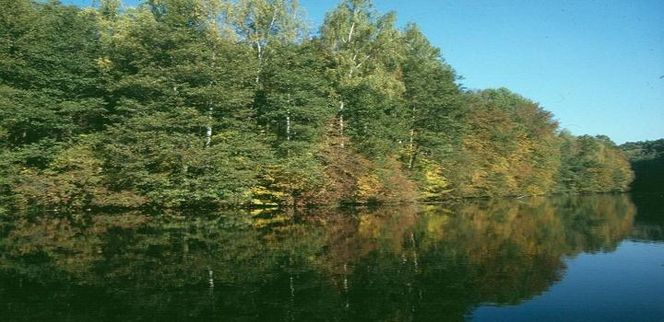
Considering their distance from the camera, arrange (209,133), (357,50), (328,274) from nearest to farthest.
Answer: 1. (328,274)
2. (209,133)
3. (357,50)

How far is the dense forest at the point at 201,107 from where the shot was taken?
2967cm

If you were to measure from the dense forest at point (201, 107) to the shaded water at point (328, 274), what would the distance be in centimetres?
883

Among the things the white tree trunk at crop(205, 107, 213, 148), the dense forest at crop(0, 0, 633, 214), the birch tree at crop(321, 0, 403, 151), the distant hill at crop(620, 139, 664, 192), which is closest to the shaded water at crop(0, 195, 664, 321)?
the dense forest at crop(0, 0, 633, 214)

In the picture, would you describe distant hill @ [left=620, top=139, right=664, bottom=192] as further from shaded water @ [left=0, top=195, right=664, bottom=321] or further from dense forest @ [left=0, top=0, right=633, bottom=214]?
shaded water @ [left=0, top=195, right=664, bottom=321]

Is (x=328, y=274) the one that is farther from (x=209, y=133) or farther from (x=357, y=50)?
(x=357, y=50)

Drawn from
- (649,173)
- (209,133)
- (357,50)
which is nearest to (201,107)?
(209,133)

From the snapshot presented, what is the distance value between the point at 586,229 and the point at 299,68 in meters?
23.1

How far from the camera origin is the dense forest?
97.3 feet

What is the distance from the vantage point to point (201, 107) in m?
32.5

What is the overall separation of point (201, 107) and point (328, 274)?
23468mm

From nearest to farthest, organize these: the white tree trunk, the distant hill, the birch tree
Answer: the white tree trunk
the birch tree
the distant hill

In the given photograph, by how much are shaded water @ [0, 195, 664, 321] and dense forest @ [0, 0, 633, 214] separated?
8.83 metres

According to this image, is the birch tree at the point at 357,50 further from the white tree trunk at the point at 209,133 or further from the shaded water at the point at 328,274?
the shaded water at the point at 328,274

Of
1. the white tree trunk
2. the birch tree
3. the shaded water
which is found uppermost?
the birch tree
